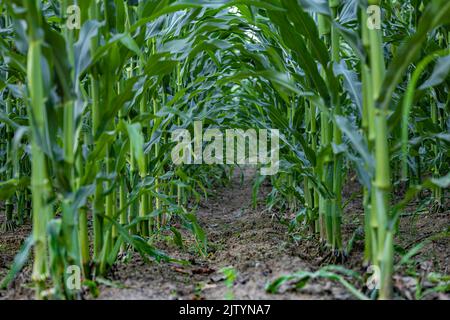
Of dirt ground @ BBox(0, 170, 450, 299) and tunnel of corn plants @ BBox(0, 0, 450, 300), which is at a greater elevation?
tunnel of corn plants @ BBox(0, 0, 450, 300)

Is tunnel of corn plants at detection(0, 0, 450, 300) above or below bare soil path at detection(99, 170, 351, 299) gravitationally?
above

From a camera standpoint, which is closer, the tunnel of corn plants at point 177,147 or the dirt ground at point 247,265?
the tunnel of corn plants at point 177,147

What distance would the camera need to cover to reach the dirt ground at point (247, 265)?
1.51m

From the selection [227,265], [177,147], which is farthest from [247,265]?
[177,147]

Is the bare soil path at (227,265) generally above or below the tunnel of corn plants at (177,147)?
below

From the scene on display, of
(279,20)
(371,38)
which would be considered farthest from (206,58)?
(371,38)

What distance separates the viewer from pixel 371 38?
4.50ft

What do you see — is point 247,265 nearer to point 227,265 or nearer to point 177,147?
point 227,265

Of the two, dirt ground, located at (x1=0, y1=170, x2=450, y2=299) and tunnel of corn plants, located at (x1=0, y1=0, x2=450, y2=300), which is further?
dirt ground, located at (x1=0, y1=170, x2=450, y2=299)

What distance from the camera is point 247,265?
6.63 ft

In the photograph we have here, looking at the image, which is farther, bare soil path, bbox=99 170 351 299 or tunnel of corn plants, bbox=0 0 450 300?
bare soil path, bbox=99 170 351 299

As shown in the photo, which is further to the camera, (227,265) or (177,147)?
(177,147)

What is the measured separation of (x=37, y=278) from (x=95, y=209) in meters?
0.38

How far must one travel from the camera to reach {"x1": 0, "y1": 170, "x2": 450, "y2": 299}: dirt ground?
1.51 m
